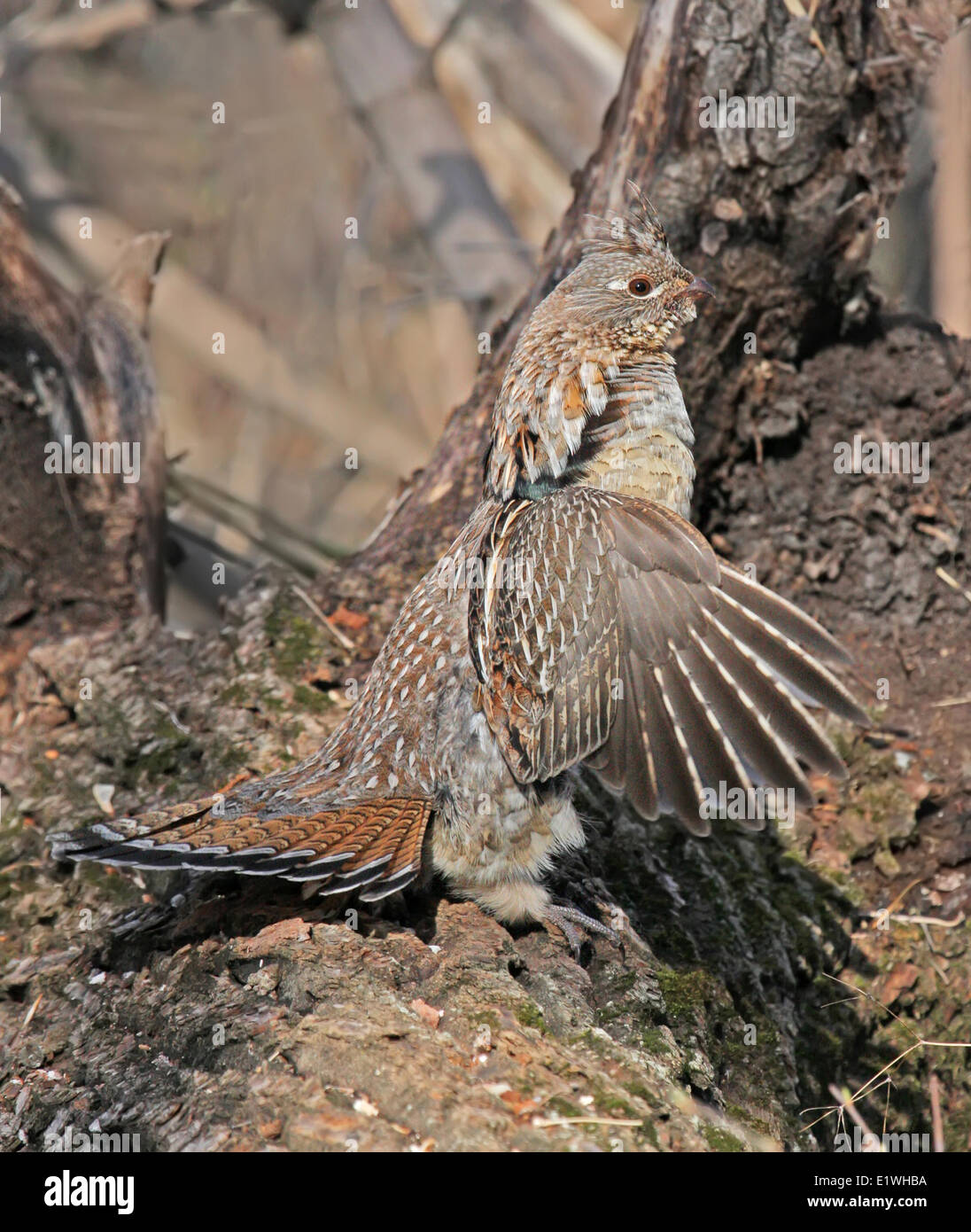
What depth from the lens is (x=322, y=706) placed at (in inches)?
176

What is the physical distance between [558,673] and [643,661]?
24 centimetres

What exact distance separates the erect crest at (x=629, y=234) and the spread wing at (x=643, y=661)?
1.01 m

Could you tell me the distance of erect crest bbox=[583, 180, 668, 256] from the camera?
3.99 meters

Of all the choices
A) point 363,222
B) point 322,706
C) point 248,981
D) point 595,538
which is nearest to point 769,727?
point 595,538

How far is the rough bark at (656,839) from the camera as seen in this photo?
9.32ft

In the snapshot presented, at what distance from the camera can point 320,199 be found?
11.9 m

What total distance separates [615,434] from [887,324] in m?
2.13

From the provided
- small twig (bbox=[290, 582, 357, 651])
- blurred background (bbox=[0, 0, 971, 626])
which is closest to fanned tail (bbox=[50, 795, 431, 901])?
small twig (bbox=[290, 582, 357, 651])

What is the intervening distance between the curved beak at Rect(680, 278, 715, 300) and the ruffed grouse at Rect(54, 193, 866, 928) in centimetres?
1

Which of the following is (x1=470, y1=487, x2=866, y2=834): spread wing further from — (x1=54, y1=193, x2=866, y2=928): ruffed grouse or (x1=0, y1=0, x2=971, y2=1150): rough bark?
(x1=0, y1=0, x2=971, y2=1150): rough bark

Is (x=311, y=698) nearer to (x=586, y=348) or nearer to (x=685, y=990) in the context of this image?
(x=586, y=348)

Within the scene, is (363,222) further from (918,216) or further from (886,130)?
(886,130)

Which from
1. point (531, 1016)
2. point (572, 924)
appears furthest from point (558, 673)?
point (531, 1016)


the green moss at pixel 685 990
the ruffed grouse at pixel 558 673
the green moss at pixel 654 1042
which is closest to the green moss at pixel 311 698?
the ruffed grouse at pixel 558 673
